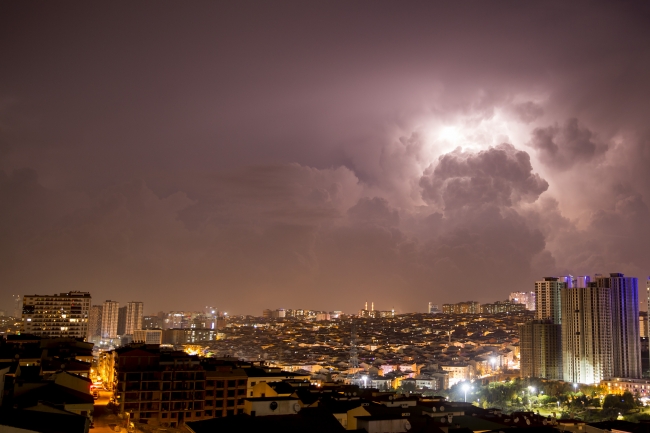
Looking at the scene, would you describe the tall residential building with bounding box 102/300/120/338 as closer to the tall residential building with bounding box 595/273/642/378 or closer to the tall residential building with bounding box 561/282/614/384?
the tall residential building with bounding box 561/282/614/384

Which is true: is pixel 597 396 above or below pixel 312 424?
below

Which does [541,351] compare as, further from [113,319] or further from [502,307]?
[502,307]

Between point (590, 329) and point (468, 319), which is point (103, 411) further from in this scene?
point (468, 319)

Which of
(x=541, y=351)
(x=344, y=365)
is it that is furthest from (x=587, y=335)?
(x=344, y=365)

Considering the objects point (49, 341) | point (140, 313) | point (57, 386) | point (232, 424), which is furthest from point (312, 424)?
point (140, 313)

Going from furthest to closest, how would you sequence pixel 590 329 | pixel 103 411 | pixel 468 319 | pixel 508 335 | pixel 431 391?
pixel 468 319 → pixel 508 335 → pixel 590 329 → pixel 431 391 → pixel 103 411

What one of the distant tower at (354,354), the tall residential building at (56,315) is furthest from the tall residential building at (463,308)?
the tall residential building at (56,315)
